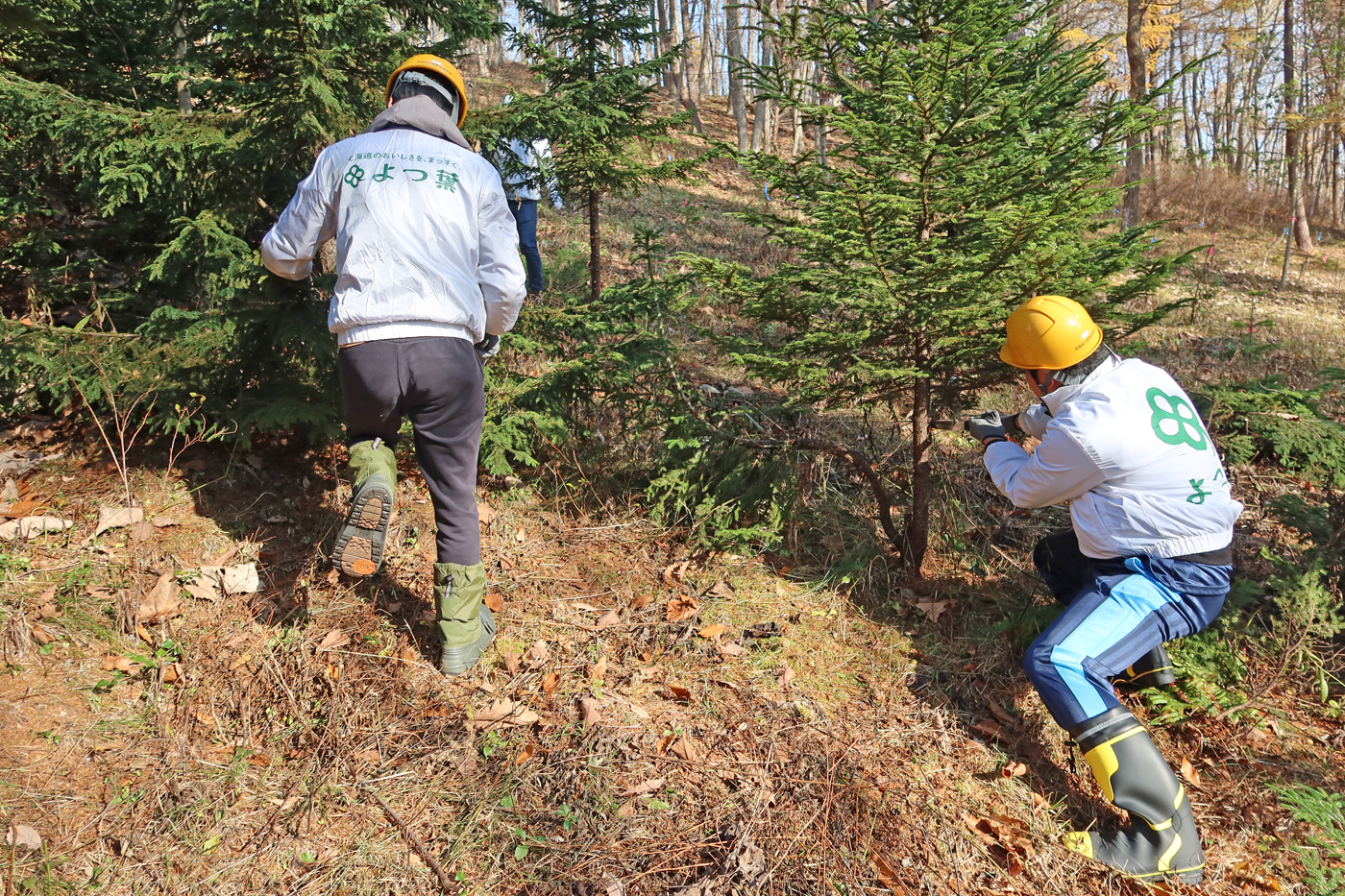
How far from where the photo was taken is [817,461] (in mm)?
5117

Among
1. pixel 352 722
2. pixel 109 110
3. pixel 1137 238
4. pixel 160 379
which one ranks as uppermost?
pixel 109 110

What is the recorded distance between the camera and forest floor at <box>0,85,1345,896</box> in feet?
8.23

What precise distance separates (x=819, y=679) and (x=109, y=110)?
482 centimetres

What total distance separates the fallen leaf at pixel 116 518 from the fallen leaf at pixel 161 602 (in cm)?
55

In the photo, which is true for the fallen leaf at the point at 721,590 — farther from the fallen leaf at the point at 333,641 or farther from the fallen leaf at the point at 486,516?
the fallen leaf at the point at 333,641

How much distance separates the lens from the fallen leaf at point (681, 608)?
373cm

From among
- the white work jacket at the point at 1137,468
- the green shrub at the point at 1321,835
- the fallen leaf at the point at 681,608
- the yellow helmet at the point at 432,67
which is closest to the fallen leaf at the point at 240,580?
the fallen leaf at the point at 681,608

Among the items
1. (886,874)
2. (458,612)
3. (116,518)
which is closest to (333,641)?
(458,612)

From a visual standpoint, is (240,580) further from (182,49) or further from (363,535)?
(182,49)

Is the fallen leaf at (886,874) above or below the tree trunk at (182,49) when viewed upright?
below

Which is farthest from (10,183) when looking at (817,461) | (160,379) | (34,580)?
(817,461)

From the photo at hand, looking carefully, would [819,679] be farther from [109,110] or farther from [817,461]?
[109,110]

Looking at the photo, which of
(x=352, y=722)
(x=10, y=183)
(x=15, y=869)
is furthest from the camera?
(x=10, y=183)

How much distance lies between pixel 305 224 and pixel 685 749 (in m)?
2.80
